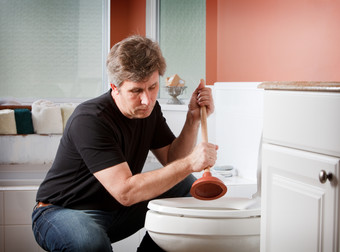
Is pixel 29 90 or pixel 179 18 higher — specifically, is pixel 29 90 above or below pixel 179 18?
below

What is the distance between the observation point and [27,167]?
2.89 m

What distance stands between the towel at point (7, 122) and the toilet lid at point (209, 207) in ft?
4.96

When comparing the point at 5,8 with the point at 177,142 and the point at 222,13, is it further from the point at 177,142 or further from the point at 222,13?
the point at 177,142

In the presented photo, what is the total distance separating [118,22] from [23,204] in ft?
4.83

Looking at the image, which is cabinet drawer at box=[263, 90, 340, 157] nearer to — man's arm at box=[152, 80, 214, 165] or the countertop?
the countertop

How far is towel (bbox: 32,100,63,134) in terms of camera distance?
296 cm

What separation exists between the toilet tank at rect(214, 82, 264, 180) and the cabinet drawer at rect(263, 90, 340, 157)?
36.2 inches

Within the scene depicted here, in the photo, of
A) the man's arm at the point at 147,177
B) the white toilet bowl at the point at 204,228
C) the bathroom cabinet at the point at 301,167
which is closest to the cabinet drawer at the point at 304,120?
the bathroom cabinet at the point at 301,167

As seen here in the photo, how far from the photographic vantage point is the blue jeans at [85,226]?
5.10 feet

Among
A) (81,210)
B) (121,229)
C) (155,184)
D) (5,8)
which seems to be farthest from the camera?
(5,8)

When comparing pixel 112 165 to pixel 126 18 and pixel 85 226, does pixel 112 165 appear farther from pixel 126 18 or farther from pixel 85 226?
pixel 126 18

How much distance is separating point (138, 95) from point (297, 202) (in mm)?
666

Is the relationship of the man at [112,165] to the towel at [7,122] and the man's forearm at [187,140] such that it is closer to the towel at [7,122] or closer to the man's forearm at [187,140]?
the man's forearm at [187,140]

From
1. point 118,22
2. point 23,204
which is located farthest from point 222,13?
point 23,204
